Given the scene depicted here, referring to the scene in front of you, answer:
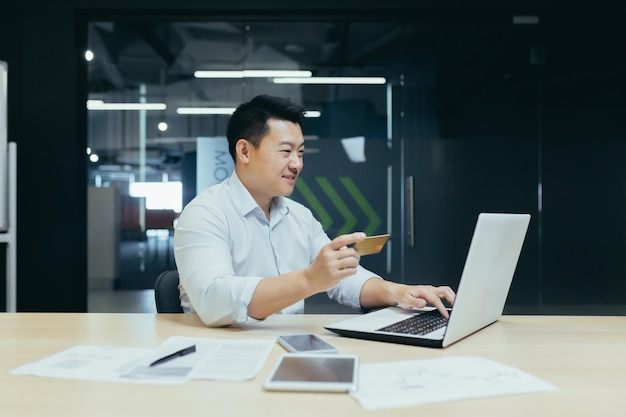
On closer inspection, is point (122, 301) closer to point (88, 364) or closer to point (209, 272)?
point (209, 272)

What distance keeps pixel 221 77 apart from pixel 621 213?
351cm

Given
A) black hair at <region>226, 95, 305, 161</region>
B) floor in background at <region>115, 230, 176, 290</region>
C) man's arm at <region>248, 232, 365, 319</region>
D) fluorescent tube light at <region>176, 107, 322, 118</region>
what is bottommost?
floor in background at <region>115, 230, 176, 290</region>

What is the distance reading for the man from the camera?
1.56 metres

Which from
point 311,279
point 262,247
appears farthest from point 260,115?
point 311,279

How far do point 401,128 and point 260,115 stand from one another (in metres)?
2.63

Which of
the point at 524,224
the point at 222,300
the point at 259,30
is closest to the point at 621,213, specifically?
the point at 259,30

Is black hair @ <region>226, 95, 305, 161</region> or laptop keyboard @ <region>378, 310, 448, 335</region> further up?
black hair @ <region>226, 95, 305, 161</region>

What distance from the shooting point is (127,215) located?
4.64 meters

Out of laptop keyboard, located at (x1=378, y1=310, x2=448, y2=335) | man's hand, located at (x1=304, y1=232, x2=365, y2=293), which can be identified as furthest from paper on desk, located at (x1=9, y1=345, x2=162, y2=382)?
laptop keyboard, located at (x1=378, y1=310, x2=448, y2=335)

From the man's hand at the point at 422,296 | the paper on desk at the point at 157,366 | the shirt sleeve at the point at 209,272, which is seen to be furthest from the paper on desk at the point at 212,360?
the man's hand at the point at 422,296

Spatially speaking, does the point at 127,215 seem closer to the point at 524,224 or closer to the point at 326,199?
the point at 326,199

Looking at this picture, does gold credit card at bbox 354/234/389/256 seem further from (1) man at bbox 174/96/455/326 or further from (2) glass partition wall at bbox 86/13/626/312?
(2) glass partition wall at bbox 86/13/626/312

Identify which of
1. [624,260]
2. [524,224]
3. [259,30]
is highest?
[259,30]

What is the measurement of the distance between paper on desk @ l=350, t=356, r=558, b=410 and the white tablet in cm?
3
